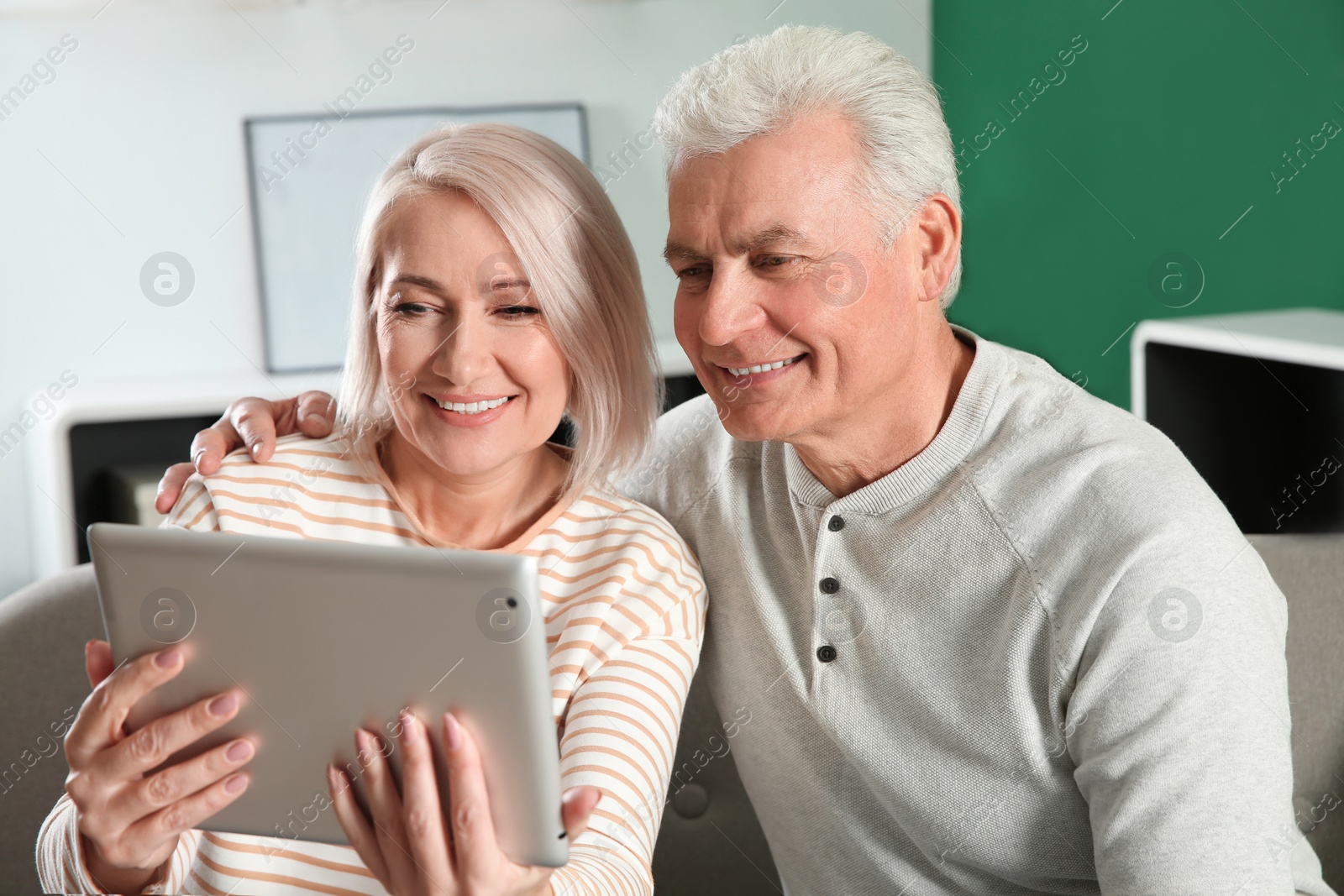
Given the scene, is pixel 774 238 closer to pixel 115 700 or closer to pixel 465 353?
pixel 465 353

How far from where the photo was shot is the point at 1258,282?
248 centimetres

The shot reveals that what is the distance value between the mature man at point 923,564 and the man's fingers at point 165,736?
1.19 ft

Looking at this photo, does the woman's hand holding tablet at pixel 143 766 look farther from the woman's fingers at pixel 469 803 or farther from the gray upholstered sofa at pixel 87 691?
the gray upholstered sofa at pixel 87 691

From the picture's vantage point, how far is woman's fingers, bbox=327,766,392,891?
94 cm

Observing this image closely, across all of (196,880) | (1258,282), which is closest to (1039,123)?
(1258,282)

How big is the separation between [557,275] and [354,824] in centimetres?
55

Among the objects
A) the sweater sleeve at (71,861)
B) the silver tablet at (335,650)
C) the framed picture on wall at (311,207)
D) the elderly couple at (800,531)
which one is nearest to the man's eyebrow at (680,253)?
the elderly couple at (800,531)

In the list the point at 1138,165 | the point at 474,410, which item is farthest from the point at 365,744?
the point at 1138,165

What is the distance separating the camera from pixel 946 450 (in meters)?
1.21

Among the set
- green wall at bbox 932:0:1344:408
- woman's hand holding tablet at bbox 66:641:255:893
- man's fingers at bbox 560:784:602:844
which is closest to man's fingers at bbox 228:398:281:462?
woman's hand holding tablet at bbox 66:641:255:893

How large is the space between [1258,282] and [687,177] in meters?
1.75

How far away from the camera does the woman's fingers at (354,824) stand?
942 millimetres

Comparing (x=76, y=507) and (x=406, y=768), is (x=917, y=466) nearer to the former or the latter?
(x=406, y=768)

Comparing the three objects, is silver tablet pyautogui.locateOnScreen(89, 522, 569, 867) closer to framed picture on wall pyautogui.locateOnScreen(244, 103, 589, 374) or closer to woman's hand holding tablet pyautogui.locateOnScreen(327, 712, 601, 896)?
woman's hand holding tablet pyautogui.locateOnScreen(327, 712, 601, 896)
